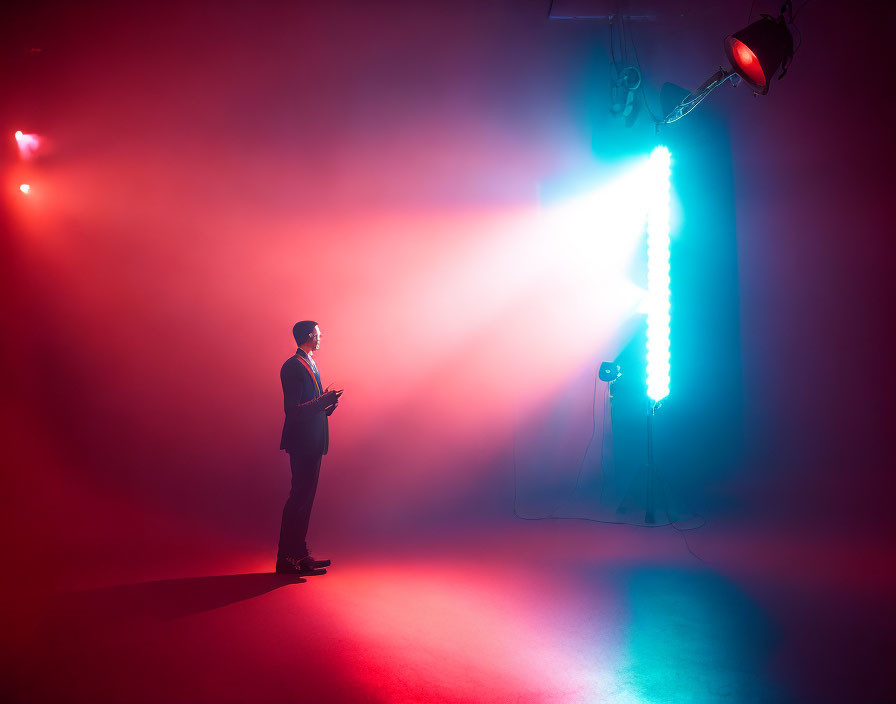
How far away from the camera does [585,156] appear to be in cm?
536

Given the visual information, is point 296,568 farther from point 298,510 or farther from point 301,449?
point 301,449

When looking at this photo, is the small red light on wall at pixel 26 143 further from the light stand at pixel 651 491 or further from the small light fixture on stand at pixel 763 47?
the light stand at pixel 651 491

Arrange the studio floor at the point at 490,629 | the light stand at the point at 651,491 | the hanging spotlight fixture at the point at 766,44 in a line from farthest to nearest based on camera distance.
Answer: the light stand at the point at 651,491, the hanging spotlight fixture at the point at 766,44, the studio floor at the point at 490,629

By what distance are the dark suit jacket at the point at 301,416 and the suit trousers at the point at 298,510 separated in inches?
2.7

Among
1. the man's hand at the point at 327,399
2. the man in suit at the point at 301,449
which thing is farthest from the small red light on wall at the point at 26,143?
the man's hand at the point at 327,399

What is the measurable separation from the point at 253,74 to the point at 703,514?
528 cm

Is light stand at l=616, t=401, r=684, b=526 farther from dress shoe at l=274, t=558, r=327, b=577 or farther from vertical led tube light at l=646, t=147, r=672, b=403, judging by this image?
dress shoe at l=274, t=558, r=327, b=577

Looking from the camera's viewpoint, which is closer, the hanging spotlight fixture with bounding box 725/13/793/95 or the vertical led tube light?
the hanging spotlight fixture with bounding box 725/13/793/95

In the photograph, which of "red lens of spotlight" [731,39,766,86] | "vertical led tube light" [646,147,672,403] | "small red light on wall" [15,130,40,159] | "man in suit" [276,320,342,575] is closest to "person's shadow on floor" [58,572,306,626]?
"man in suit" [276,320,342,575]

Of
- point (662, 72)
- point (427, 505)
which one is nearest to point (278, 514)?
point (427, 505)

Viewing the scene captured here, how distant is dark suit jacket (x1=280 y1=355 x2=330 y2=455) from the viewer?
3.61m

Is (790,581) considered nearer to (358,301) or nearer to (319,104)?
(358,301)

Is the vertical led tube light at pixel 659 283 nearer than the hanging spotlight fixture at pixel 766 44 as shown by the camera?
No

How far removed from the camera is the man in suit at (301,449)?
3.59 m
